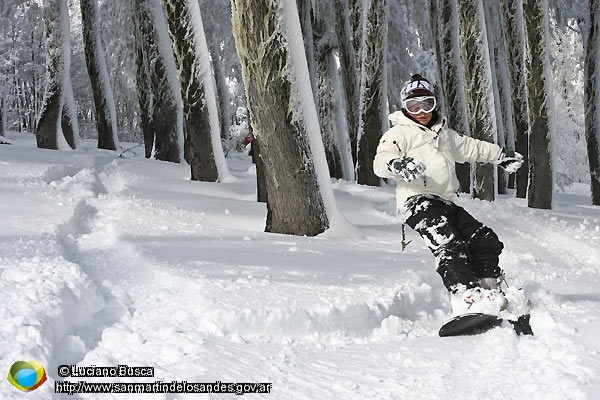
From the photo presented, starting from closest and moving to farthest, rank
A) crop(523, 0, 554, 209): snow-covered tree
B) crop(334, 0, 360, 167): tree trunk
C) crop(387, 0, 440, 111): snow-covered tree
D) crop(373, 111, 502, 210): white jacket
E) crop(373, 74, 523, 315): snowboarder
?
crop(373, 74, 523, 315): snowboarder < crop(373, 111, 502, 210): white jacket < crop(523, 0, 554, 209): snow-covered tree < crop(334, 0, 360, 167): tree trunk < crop(387, 0, 440, 111): snow-covered tree

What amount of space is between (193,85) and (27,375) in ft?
25.3

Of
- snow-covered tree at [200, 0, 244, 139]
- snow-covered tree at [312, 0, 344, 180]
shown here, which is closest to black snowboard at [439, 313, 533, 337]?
snow-covered tree at [312, 0, 344, 180]

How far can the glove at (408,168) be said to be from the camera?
13.0 ft

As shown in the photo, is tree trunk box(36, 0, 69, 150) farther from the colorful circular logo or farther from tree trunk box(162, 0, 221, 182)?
the colorful circular logo

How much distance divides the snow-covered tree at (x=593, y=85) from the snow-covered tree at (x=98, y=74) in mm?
12140

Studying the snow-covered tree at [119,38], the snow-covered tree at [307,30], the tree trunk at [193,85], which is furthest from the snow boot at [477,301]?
the snow-covered tree at [119,38]

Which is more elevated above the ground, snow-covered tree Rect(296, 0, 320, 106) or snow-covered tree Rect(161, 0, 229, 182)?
snow-covered tree Rect(296, 0, 320, 106)

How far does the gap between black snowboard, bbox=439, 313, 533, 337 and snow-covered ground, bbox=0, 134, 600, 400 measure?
56 millimetres

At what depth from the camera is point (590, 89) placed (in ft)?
43.1

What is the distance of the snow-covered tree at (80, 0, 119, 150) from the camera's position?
16.9 metres

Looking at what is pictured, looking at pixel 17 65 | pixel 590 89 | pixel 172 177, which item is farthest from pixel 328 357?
pixel 17 65

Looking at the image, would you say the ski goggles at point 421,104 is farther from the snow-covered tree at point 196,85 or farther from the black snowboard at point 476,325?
the snow-covered tree at point 196,85

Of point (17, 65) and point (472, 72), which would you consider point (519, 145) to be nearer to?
point (472, 72)

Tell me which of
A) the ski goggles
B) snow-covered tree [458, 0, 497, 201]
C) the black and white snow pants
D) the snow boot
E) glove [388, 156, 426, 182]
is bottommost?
the snow boot
